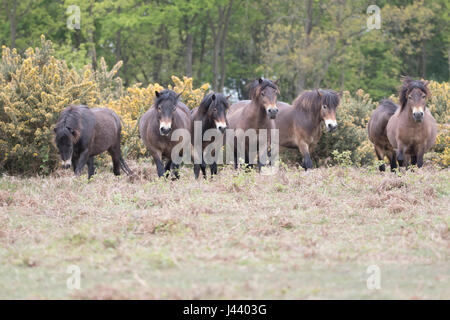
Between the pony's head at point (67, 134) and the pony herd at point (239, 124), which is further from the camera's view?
the pony herd at point (239, 124)

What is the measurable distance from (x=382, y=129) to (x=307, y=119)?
213 cm

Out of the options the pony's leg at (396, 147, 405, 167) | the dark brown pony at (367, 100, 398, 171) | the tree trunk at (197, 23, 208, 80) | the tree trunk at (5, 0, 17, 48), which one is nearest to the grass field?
the pony's leg at (396, 147, 405, 167)

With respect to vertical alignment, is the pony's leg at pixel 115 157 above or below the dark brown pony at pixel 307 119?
below

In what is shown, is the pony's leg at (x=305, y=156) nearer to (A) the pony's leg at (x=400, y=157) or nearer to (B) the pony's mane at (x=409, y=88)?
(A) the pony's leg at (x=400, y=157)

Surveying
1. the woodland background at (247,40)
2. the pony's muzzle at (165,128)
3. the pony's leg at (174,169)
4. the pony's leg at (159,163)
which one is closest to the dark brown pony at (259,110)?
the pony's leg at (174,169)

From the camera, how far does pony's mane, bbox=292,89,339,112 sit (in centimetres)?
1477

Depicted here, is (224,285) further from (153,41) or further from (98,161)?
(153,41)

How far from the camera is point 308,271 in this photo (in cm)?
657

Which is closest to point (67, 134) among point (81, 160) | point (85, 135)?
point (85, 135)

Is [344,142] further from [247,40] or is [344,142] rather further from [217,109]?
[247,40]

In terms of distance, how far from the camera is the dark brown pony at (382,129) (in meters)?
16.0

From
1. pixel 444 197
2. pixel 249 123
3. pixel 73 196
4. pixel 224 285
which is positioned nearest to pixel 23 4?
pixel 249 123

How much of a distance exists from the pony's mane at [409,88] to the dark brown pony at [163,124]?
460 centimetres

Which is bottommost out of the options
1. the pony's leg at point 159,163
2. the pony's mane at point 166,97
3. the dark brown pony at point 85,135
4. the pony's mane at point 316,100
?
the pony's leg at point 159,163
